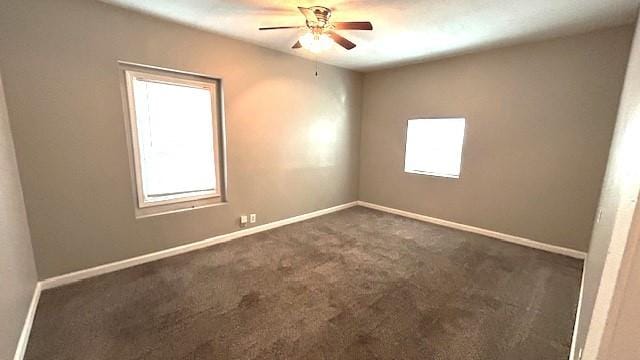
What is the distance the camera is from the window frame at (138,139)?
8.59ft

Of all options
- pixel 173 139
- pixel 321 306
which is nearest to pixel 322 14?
pixel 173 139

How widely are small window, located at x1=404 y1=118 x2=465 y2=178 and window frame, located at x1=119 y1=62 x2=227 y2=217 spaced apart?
304 cm

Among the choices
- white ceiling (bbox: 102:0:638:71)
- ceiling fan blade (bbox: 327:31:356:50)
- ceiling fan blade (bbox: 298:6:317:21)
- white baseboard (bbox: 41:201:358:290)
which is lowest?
white baseboard (bbox: 41:201:358:290)

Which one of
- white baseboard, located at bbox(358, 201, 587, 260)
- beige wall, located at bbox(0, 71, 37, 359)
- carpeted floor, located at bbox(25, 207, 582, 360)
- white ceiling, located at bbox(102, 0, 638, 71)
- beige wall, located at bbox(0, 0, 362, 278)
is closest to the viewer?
beige wall, located at bbox(0, 71, 37, 359)

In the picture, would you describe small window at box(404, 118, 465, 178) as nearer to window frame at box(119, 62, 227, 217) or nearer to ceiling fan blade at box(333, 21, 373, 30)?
ceiling fan blade at box(333, 21, 373, 30)

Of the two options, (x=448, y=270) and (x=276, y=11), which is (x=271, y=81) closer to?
(x=276, y=11)

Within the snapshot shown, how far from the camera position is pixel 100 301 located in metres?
2.14

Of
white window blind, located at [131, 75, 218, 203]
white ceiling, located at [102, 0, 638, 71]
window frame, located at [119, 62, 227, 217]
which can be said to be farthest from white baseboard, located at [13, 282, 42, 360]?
white ceiling, located at [102, 0, 638, 71]

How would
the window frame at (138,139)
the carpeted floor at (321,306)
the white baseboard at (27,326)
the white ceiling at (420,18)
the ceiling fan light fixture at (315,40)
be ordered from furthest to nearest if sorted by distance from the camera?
1. the window frame at (138,139)
2. the ceiling fan light fixture at (315,40)
3. the white ceiling at (420,18)
4. the carpeted floor at (321,306)
5. the white baseboard at (27,326)

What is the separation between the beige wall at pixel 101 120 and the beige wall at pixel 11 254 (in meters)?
0.16

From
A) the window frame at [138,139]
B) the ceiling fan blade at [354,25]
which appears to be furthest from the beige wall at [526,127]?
the window frame at [138,139]

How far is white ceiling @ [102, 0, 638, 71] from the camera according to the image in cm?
228

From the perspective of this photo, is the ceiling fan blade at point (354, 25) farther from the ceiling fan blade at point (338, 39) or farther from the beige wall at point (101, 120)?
the beige wall at point (101, 120)

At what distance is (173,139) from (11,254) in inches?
66.6
